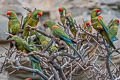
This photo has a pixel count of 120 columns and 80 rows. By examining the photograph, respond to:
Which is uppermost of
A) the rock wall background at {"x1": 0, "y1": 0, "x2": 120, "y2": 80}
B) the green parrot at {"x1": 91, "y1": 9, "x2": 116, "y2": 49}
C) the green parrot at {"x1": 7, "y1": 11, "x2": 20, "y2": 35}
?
the green parrot at {"x1": 91, "y1": 9, "x2": 116, "y2": 49}

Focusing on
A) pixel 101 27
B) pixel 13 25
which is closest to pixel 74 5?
pixel 13 25

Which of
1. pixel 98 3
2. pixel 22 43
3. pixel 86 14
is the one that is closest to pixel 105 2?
pixel 98 3

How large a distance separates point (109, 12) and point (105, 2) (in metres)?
0.32

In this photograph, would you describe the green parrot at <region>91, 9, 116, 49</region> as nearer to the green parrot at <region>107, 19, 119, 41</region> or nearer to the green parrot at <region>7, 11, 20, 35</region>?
the green parrot at <region>107, 19, 119, 41</region>

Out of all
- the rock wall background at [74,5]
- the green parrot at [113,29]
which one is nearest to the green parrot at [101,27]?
the green parrot at [113,29]

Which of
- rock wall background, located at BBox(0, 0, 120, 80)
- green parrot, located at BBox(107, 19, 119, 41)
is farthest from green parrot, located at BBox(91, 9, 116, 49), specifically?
rock wall background, located at BBox(0, 0, 120, 80)

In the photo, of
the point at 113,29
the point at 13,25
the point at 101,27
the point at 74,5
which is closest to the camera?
the point at 101,27

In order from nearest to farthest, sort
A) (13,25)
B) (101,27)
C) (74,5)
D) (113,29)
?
(101,27) < (113,29) < (13,25) < (74,5)

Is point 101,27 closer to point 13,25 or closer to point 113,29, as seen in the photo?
point 113,29

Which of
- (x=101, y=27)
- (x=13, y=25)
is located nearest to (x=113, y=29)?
(x=101, y=27)

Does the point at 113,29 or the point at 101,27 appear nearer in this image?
Result: the point at 101,27

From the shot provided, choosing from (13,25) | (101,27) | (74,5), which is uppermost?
(101,27)

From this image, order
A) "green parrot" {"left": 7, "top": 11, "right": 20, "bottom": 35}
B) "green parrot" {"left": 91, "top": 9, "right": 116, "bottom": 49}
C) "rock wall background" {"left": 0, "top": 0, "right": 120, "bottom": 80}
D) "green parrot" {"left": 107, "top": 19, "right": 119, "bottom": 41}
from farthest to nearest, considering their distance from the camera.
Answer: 1. "rock wall background" {"left": 0, "top": 0, "right": 120, "bottom": 80}
2. "green parrot" {"left": 7, "top": 11, "right": 20, "bottom": 35}
3. "green parrot" {"left": 107, "top": 19, "right": 119, "bottom": 41}
4. "green parrot" {"left": 91, "top": 9, "right": 116, "bottom": 49}

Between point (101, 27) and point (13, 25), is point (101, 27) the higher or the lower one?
the higher one
